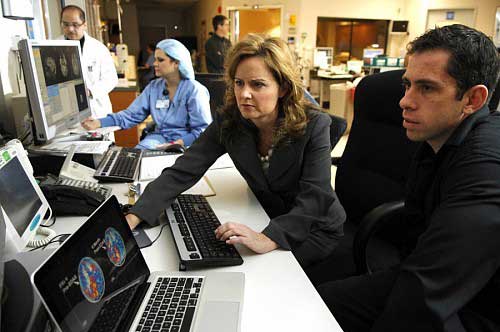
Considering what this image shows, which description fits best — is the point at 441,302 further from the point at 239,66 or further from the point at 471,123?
the point at 239,66

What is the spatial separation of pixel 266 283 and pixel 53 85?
126cm

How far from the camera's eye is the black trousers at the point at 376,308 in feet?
2.87

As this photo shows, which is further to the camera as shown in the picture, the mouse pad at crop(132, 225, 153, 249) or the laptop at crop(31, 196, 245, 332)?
the mouse pad at crop(132, 225, 153, 249)

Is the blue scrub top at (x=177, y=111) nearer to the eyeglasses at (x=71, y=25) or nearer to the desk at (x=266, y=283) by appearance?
the eyeglasses at (x=71, y=25)

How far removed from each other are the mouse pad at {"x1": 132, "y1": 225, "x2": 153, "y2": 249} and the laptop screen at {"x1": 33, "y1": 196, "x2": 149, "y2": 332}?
7.6 inches

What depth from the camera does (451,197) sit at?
0.85 m

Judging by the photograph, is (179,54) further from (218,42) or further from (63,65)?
(218,42)

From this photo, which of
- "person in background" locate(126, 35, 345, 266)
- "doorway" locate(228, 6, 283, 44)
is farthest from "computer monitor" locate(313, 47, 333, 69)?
"person in background" locate(126, 35, 345, 266)

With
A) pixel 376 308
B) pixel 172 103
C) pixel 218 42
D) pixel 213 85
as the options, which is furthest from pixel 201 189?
pixel 218 42

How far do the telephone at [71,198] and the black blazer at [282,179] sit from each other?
0.56 feet

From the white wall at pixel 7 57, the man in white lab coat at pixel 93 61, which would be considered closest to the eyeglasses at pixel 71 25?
the man in white lab coat at pixel 93 61

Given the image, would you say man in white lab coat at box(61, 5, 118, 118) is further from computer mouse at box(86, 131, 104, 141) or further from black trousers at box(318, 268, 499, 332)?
black trousers at box(318, 268, 499, 332)

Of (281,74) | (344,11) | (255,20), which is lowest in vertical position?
(281,74)

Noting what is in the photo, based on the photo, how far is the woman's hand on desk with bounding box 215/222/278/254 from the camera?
1.02 m
